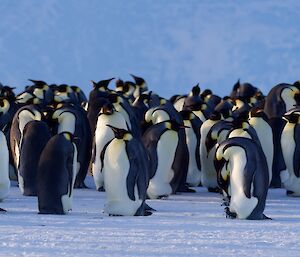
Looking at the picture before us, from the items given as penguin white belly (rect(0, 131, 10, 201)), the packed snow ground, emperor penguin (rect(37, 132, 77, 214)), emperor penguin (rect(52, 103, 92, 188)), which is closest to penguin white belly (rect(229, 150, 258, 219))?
the packed snow ground

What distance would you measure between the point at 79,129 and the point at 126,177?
8.56 feet

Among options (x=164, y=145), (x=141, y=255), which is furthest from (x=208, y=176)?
(x=141, y=255)

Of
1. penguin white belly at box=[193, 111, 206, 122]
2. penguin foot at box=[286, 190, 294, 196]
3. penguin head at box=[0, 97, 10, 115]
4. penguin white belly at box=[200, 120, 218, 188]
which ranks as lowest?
penguin foot at box=[286, 190, 294, 196]

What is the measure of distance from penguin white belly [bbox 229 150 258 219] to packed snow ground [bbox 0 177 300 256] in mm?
→ 164

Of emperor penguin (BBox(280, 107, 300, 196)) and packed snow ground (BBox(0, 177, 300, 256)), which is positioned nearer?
packed snow ground (BBox(0, 177, 300, 256))

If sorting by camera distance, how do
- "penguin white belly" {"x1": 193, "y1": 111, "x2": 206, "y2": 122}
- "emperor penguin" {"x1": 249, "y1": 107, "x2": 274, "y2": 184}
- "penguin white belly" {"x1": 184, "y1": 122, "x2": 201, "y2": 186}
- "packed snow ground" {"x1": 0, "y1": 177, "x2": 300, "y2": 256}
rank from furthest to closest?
"penguin white belly" {"x1": 193, "y1": 111, "x2": 206, "y2": 122} → "penguin white belly" {"x1": 184, "y1": 122, "x2": 201, "y2": 186} → "emperor penguin" {"x1": 249, "y1": 107, "x2": 274, "y2": 184} → "packed snow ground" {"x1": 0, "y1": 177, "x2": 300, "y2": 256}

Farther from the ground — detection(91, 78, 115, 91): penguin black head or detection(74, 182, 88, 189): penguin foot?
detection(91, 78, 115, 91): penguin black head

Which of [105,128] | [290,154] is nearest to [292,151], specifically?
[290,154]

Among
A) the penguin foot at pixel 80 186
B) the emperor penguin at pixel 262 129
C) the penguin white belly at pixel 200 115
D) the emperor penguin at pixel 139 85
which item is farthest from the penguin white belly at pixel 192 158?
the emperor penguin at pixel 139 85

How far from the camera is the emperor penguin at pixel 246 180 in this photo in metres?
7.36

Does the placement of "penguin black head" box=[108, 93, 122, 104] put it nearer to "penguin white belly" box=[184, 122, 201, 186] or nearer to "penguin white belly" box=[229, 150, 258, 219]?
"penguin white belly" box=[184, 122, 201, 186]

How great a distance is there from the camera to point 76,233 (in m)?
6.23

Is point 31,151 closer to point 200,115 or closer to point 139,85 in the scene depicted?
point 200,115

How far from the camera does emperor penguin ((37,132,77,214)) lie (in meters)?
7.48
